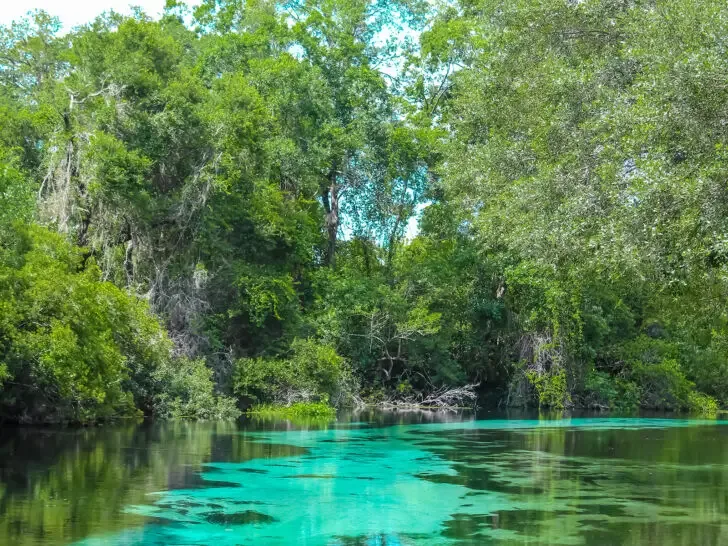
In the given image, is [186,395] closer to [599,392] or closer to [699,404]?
[599,392]

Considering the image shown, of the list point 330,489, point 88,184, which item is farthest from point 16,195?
point 330,489

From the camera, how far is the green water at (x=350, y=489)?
28.9 feet

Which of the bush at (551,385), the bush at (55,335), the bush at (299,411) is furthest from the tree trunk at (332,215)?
the bush at (55,335)

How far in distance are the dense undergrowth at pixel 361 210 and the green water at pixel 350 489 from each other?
3.30 m

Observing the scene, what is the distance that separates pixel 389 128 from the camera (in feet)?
125

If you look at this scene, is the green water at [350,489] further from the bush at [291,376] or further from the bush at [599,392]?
the bush at [599,392]

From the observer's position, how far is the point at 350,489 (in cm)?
1180

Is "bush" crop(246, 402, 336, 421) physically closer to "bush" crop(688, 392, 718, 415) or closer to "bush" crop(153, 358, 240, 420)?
"bush" crop(153, 358, 240, 420)

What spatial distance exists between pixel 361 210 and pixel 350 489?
29.1 m

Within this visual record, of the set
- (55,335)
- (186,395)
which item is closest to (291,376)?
(186,395)

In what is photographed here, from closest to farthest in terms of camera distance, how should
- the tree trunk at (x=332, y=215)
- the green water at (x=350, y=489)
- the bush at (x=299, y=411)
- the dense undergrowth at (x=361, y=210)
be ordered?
the green water at (x=350, y=489)
the dense undergrowth at (x=361, y=210)
the bush at (x=299, y=411)
the tree trunk at (x=332, y=215)

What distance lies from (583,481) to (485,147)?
14.1 m

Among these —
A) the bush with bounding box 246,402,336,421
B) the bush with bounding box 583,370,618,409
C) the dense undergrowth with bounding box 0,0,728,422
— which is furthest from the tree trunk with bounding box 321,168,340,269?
the bush with bounding box 246,402,336,421

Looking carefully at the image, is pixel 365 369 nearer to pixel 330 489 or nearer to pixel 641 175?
pixel 641 175
